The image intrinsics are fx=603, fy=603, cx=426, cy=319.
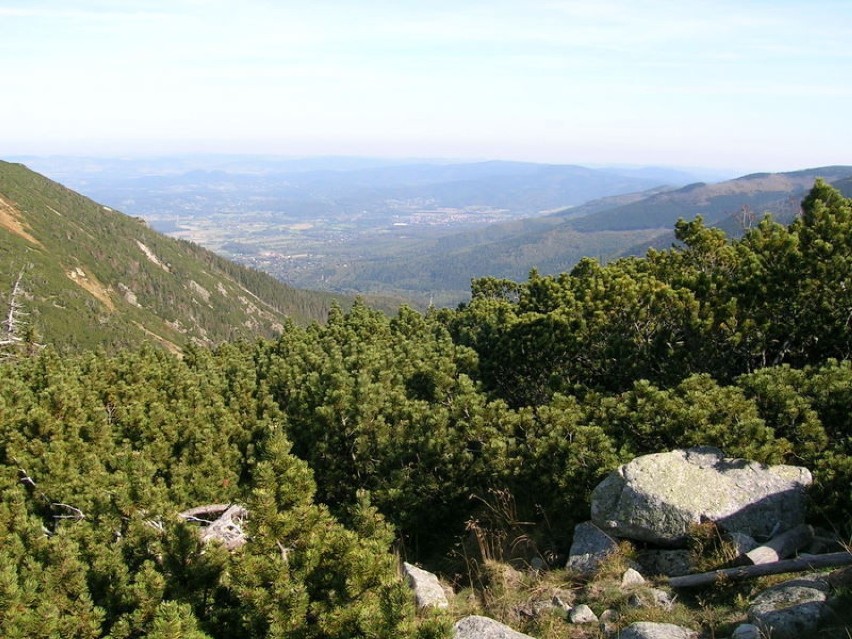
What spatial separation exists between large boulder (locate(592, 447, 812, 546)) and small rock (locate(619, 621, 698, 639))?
205 centimetres

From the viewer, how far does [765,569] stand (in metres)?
8.20

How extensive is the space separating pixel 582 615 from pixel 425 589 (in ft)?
7.72

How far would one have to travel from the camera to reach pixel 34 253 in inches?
5433

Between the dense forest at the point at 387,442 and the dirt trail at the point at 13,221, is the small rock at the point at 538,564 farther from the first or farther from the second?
the dirt trail at the point at 13,221

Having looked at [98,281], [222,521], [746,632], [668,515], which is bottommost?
[98,281]

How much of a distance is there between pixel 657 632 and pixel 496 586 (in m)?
2.88

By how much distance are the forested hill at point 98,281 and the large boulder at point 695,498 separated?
116 m

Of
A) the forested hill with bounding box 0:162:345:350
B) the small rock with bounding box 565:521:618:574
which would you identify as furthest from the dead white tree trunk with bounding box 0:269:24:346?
the forested hill with bounding box 0:162:345:350

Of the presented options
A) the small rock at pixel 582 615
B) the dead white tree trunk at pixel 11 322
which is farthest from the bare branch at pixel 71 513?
the dead white tree trunk at pixel 11 322

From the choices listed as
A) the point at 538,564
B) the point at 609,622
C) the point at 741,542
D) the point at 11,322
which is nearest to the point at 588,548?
the point at 538,564

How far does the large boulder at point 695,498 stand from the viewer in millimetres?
9320

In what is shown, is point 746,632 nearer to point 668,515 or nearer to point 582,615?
point 582,615

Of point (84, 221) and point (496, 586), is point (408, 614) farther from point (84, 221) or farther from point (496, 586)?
point (84, 221)

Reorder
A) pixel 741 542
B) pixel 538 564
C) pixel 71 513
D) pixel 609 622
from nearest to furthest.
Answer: pixel 609 622
pixel 741 542
pixel 538 564
pixel 71 513
